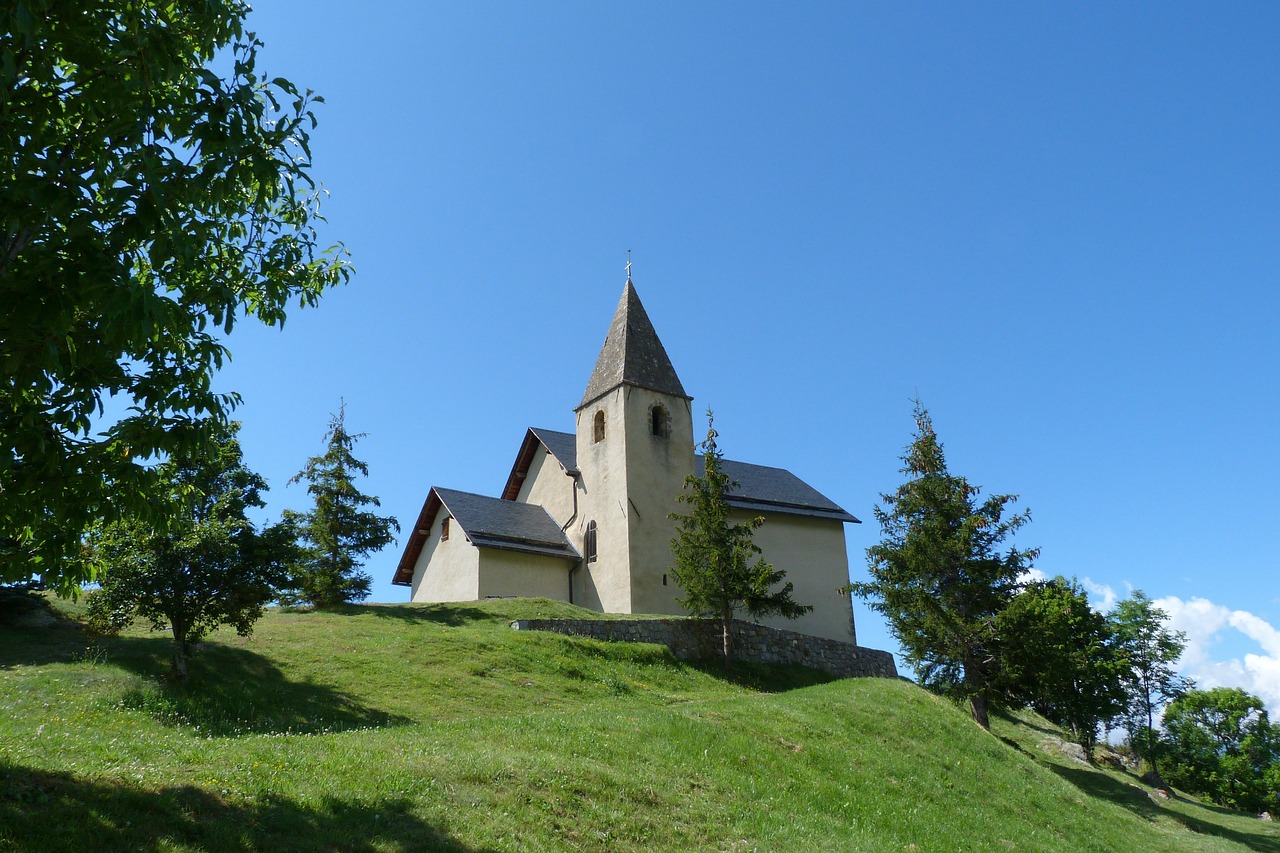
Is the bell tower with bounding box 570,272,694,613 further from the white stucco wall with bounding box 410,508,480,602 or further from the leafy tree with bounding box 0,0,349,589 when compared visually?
the leafy tree with bounding box 0,0,349,589

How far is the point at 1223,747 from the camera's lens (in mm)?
55469

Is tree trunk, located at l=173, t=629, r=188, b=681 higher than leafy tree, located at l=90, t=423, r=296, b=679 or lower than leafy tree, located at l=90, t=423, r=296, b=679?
lower

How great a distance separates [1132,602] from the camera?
51.2 meters

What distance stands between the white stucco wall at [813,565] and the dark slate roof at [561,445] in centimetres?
702

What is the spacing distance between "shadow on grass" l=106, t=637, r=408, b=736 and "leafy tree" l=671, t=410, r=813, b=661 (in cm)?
1235

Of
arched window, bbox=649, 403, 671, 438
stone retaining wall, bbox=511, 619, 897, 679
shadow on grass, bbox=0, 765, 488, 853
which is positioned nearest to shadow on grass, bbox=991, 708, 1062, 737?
stone retaining wall, bbox=511, 619, 897, 679

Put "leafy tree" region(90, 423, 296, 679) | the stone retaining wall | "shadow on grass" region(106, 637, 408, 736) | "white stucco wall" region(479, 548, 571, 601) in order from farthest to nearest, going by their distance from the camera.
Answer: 1. "white stucco wall" region(479, 548, 571, 601)
2. the stone retaining wall
3. "leafy tree" region(90, 423, 296, 679)
4. "shadow on grass" region(106, 637, 408, 736)

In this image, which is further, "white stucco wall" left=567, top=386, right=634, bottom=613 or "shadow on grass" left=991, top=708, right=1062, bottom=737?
"shadow on grass" left=991, top=708, right=1062, bottom=737

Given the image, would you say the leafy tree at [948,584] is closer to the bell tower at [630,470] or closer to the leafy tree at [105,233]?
the bell tower at [630,470]

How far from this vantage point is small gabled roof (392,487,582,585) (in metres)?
31.4

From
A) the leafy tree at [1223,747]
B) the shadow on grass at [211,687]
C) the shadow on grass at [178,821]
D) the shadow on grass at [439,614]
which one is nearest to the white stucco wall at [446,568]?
the shadow on grass at [439,614]

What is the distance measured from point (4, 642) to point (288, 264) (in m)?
13.9

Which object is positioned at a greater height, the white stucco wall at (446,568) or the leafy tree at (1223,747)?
the white stucco wall at (446,568)

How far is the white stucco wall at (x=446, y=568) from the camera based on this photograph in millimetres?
31031
